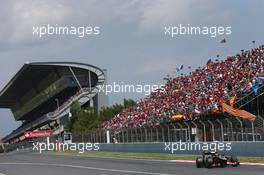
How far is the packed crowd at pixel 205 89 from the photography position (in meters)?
31.1

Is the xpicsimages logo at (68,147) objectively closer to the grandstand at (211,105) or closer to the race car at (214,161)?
the grandstand at (211,105)

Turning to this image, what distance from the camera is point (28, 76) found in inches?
3772

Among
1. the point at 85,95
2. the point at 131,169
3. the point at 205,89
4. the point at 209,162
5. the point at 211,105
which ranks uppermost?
the point at 85,95

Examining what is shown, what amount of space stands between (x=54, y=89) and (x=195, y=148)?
64.5m

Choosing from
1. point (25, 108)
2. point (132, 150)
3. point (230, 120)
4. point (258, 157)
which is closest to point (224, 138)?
point (230, 120)

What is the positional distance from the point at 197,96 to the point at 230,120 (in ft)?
30.6

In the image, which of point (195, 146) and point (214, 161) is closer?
point (214, 161)

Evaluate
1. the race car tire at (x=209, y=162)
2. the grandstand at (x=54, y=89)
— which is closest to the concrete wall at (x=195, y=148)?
the race car tire at (x=209, y=162)

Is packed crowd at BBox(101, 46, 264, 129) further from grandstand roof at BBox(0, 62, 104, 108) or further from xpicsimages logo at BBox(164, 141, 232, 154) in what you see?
grandstand roof at BBox(0, 62, 104, 108)

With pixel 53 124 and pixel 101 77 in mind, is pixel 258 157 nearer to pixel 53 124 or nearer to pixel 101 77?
pixel 101 77

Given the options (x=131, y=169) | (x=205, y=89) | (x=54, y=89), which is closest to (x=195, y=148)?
(x=205, y=89)

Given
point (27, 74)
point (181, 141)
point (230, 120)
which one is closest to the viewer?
point (230, 120)

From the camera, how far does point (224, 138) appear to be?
2664 centimetres

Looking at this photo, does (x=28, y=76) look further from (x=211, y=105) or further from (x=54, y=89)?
(x=211, y=105)
